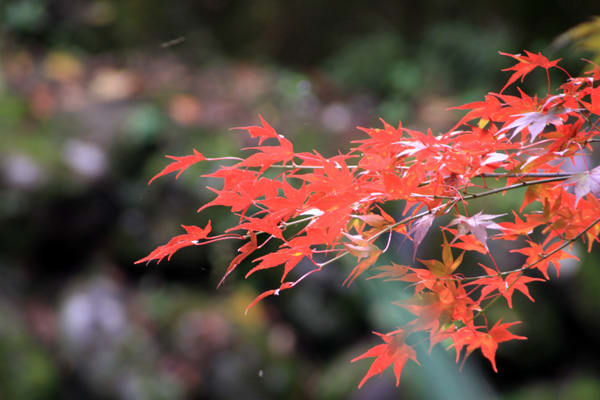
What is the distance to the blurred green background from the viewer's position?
2225 millimetres

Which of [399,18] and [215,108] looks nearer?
[215,108]

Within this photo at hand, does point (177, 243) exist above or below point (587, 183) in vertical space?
below

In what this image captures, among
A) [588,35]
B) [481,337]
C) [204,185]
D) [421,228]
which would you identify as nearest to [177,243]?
[421,228]

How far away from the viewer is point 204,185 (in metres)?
2.55

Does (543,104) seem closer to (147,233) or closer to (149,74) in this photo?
(147,233)

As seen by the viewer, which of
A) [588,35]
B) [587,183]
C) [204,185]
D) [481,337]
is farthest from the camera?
[204,185]

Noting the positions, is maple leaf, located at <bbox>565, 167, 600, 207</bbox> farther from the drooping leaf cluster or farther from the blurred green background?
the blurred green background

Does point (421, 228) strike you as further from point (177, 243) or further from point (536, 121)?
point (177, 243)

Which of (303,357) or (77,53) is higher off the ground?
(77,53)

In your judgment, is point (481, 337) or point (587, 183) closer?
point (587, 183)

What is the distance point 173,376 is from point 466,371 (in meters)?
1.28

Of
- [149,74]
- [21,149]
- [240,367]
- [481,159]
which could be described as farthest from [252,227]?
[149,74]

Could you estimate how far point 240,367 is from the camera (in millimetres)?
2381

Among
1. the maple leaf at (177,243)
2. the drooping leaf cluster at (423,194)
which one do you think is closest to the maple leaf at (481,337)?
the drooping leaf cluster at (423,194)
